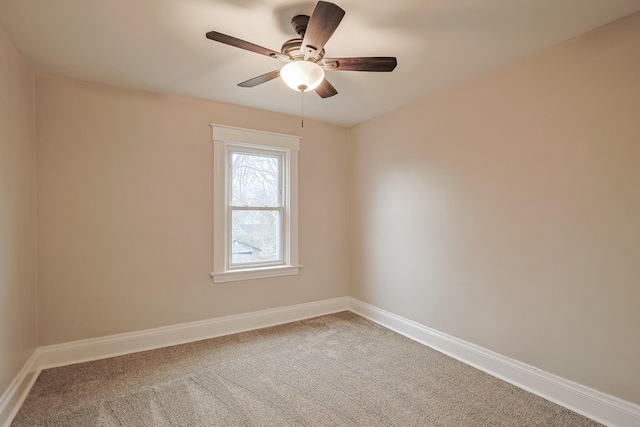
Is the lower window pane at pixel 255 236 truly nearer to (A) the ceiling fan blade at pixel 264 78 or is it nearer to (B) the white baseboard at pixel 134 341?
(B) the white baseboard at pixel 134 341

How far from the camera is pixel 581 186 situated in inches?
81.7

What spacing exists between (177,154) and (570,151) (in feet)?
10.8

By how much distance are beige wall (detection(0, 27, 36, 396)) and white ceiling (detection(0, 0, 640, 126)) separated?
0.87 ft

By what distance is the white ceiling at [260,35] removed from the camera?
1.79 meters

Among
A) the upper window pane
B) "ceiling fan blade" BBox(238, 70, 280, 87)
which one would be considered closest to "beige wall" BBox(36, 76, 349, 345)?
the upper window pane

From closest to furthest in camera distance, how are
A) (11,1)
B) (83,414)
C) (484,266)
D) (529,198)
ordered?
1. (11,1)
2. (83,414)
3. (529,198)
4. (484,266)

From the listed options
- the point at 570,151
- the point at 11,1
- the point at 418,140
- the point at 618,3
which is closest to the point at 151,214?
the point at 11,1

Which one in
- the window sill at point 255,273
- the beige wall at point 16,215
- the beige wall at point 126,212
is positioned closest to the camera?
the beige wall at point 16,215

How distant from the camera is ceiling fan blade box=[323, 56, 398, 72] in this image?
1867mm

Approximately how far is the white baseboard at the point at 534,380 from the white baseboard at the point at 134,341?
4.32ft

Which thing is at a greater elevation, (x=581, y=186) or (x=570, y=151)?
(x=570, y=151)

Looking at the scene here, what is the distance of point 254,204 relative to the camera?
3602mm

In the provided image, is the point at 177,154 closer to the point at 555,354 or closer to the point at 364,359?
the point at 364,359

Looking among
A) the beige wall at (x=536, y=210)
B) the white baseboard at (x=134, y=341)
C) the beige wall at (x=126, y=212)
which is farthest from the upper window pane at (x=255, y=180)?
the beige wall at (x=536, y=210)
